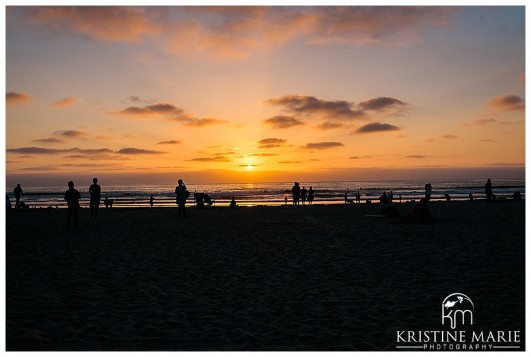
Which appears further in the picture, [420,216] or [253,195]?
[253,195]

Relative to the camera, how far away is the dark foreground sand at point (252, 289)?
581 centimetres

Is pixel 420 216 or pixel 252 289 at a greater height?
pixel 420 216

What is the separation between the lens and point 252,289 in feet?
27.2

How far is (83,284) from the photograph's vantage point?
8.73 metres

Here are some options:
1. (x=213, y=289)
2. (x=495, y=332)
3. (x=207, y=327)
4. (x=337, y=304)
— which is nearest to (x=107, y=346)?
(x=207, y=327)

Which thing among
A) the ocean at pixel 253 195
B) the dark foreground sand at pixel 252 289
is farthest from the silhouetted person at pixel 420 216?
the ocean at pixel 253 195

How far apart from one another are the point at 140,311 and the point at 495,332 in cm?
523

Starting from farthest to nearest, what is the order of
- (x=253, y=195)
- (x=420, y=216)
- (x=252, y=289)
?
1. (x=253, y=195)
2. (x=420, y=216)
3. (x=252, y=289)

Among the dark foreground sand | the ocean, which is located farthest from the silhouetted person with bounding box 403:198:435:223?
the ocean

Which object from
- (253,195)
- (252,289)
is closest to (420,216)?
(252,289)

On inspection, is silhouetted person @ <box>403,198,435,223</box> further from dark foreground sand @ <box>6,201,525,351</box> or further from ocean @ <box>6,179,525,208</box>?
Answer: ocean @ <box>6,179,525,208</box>

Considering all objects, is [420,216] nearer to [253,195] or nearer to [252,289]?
[252,289]

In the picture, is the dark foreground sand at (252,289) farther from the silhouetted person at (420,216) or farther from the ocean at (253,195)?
the ocean at (253,195)

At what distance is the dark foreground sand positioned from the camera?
581cm
